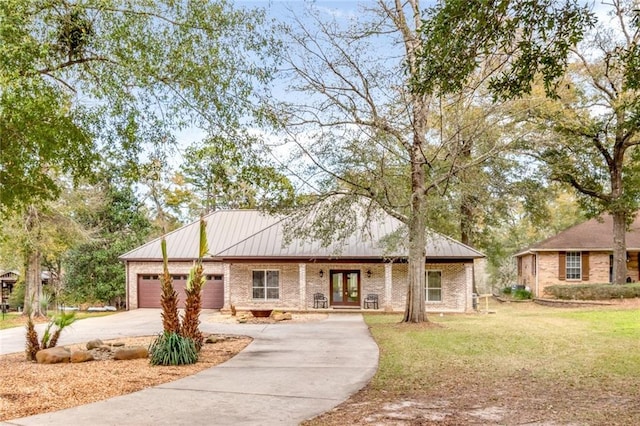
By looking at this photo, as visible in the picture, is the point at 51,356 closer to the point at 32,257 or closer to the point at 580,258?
the point at 32,257

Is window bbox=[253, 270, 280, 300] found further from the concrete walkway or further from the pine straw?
the pine straw

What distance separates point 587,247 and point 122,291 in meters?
26.0

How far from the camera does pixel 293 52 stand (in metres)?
14.5

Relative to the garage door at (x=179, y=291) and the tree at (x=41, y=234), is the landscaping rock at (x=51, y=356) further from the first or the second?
the garage door at (x=179, y=291)

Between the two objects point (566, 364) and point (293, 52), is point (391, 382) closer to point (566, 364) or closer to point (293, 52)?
point (566, 364)

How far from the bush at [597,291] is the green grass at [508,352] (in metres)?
6.83

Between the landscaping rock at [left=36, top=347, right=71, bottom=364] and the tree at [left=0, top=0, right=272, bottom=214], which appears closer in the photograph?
the tree at [left=0, top=0, right=272, bottom=214]

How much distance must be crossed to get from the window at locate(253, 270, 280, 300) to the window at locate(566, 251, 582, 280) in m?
16.2

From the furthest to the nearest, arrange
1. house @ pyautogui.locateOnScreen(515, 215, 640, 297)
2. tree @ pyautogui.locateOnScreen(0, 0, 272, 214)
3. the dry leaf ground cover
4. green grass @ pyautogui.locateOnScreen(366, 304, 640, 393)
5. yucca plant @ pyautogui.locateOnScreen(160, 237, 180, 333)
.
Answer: house @ pyautogui.locateOnScreen(515, 215, 640, 297) → yucca plant @ pyautogui.locateOnScreen(160, 237, 180, 333) → tree @ pyautogui.locateOnScreen(0, 0, 272, 214) → green grass @ pyautogui.locateOnScreen(366, 304, 640, 393) → the dry leaf ground cover

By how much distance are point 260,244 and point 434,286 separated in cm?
829

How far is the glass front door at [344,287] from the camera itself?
23453 millimetres

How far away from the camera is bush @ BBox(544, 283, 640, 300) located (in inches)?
903

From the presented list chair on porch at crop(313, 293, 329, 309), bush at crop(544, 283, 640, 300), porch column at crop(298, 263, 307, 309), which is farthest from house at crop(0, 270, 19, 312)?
bush at crop(544, 283, 640, 300)

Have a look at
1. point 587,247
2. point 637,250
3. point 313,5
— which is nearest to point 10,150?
point 313,5
